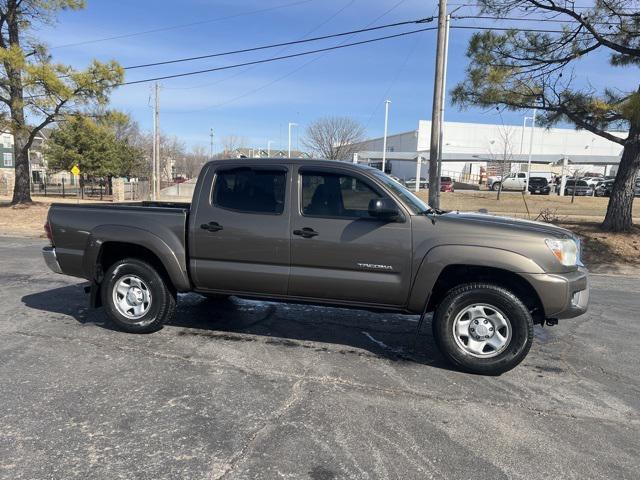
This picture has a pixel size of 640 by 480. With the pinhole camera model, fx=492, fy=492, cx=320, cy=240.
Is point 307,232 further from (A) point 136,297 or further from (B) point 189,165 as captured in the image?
(B) point 189,165

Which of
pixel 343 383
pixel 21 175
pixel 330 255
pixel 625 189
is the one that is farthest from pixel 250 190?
pixel 21 175

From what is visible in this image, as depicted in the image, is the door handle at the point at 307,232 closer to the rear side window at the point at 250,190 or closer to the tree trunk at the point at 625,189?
the rear side window at the point at 250,190

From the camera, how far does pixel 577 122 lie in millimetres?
11805

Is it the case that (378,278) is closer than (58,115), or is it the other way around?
(378,278)

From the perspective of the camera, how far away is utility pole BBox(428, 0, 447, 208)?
1323cm

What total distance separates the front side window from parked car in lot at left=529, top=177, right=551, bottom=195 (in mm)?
45144

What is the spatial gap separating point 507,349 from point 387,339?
135 centimetres

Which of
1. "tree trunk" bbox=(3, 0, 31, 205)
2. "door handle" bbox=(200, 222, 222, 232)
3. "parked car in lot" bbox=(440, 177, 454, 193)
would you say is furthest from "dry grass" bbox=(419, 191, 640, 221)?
"tree trunk" bbox=(3, 0, 31, 205)

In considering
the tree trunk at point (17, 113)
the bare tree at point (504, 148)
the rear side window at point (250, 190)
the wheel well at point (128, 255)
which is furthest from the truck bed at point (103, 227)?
the bare tree at point (504, 148)

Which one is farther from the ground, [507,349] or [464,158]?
[464,158]

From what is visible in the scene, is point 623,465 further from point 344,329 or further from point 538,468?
point 344,329

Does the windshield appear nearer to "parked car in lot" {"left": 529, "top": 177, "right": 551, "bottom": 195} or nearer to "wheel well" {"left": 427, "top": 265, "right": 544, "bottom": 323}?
"wheel well" {"left": 427, "top": 265, "right": 544, "bottom": 323}

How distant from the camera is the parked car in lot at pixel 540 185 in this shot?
45031 millimetres

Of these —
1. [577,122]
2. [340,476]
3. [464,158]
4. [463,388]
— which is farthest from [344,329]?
[464,158]
